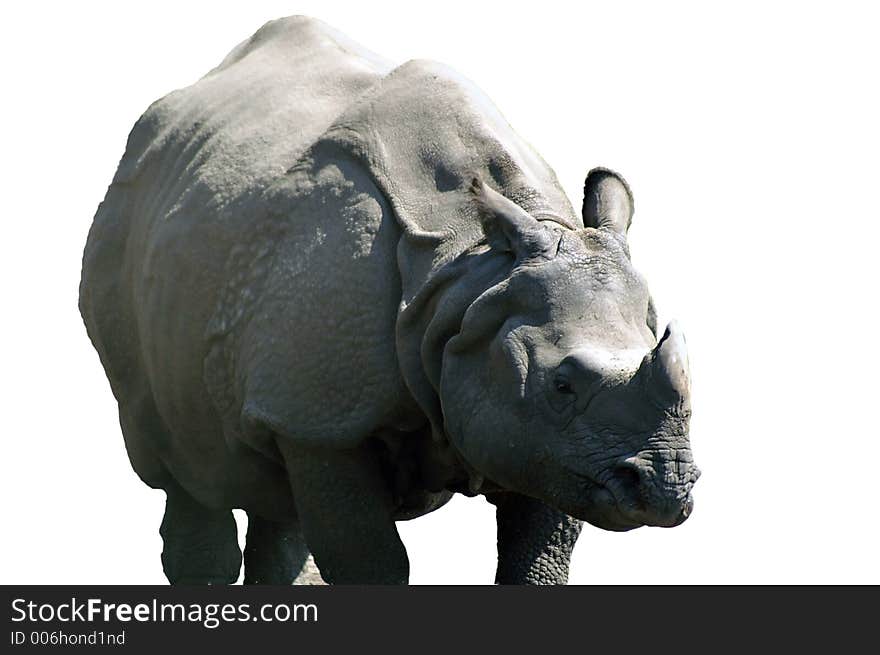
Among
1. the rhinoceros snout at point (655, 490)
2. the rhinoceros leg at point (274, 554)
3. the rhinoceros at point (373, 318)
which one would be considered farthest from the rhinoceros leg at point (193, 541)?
the rhinoceros snout at point (655, 490)

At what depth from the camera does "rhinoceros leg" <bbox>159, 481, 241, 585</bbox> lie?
11.9 meters

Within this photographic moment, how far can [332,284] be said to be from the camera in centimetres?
1014

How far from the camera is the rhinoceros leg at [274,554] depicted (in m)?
12.1

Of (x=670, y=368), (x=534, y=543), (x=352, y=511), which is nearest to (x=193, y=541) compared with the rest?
(x=352, y=511)

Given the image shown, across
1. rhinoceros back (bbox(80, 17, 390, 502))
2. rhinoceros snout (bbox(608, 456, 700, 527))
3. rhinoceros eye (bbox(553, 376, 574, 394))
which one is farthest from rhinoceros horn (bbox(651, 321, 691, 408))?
rhinoceros back (bbox(80, 17, 390, 502))

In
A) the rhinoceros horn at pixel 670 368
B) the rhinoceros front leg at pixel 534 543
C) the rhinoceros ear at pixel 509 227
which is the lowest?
the rhinoceros front leg at pixel 534 543

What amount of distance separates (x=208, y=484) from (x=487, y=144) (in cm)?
216

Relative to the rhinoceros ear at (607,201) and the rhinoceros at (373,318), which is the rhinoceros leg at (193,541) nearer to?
the rhinoceros at (373,318)

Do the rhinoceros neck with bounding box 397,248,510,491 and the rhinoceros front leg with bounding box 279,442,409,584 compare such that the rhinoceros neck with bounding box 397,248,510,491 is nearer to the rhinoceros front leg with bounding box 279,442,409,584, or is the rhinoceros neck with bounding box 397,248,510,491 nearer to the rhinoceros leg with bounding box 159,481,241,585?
the rhinoceros front leg with bounding box 279,442,409,584

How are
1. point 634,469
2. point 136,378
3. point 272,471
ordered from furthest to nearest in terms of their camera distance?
point 136,378
point 272,471
point 634,469

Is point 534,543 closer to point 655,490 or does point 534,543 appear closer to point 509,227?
point 655,490

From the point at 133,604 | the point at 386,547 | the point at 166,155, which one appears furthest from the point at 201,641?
the point at 166,155

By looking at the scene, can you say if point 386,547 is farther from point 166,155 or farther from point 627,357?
point 166,155

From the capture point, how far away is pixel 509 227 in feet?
32.0
